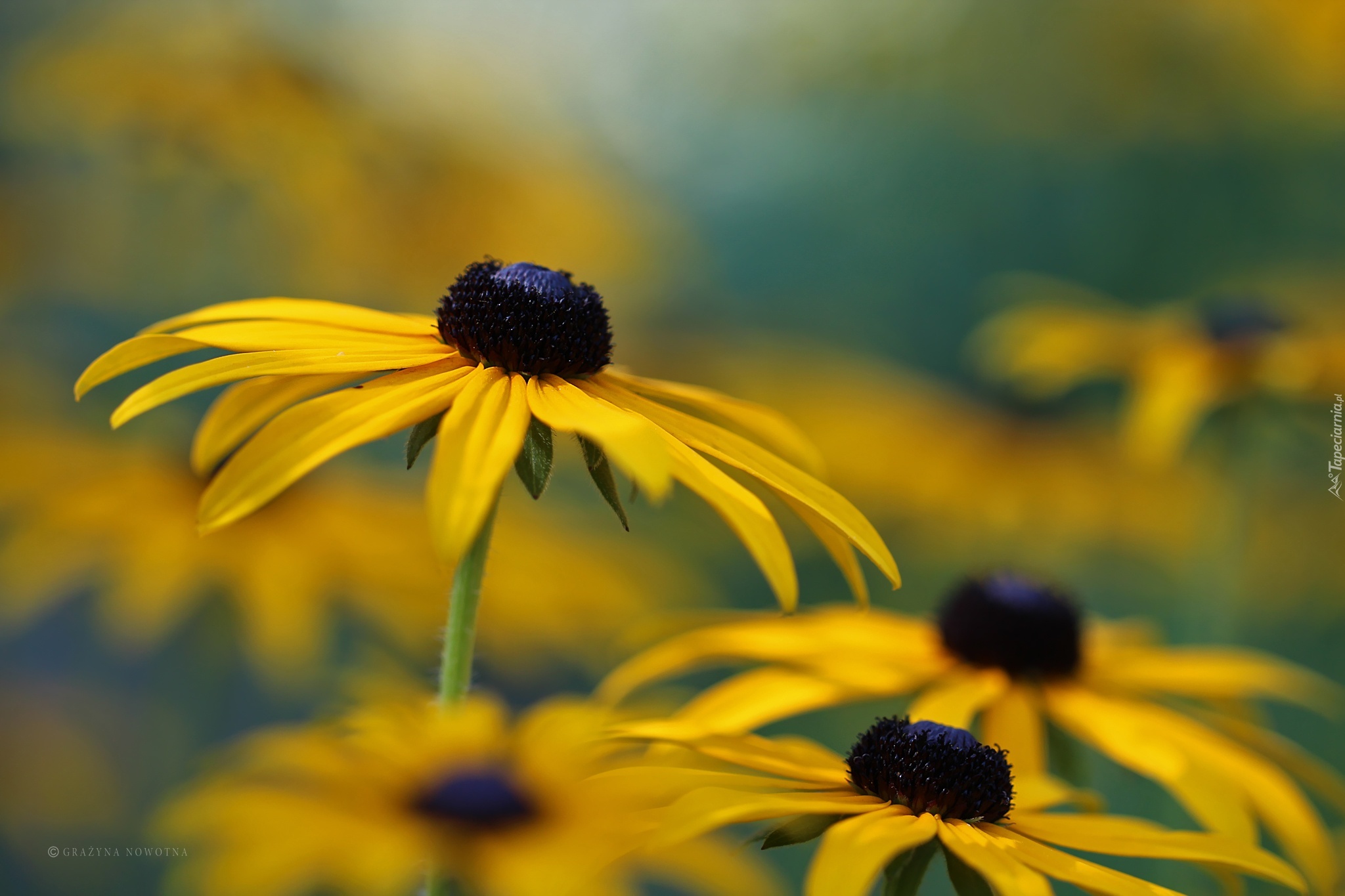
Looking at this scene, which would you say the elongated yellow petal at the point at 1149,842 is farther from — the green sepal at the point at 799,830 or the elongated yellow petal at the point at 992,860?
the green sepal at the point at 799,830

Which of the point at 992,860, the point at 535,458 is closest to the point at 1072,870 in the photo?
the point at 992,860

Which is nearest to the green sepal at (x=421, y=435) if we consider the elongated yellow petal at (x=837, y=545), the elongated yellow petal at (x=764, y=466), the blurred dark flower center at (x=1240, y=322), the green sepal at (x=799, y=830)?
the elongated yellow petal at (x=764, y=466)

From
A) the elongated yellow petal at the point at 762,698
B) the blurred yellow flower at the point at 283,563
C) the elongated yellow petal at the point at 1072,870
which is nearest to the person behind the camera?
the elongated yellow petal at the point at 1072,870

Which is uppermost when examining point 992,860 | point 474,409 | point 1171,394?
point 1171,394

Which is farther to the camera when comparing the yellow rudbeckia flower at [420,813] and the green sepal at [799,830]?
the yellow rudbeckia flower at [420,813]

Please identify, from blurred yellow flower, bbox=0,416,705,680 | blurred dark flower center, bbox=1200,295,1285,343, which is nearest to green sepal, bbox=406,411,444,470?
blurred yellow flower, bbox=0,416,705,680

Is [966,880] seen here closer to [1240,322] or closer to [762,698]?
[762,698]

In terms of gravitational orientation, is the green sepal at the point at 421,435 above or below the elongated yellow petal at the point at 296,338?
below
